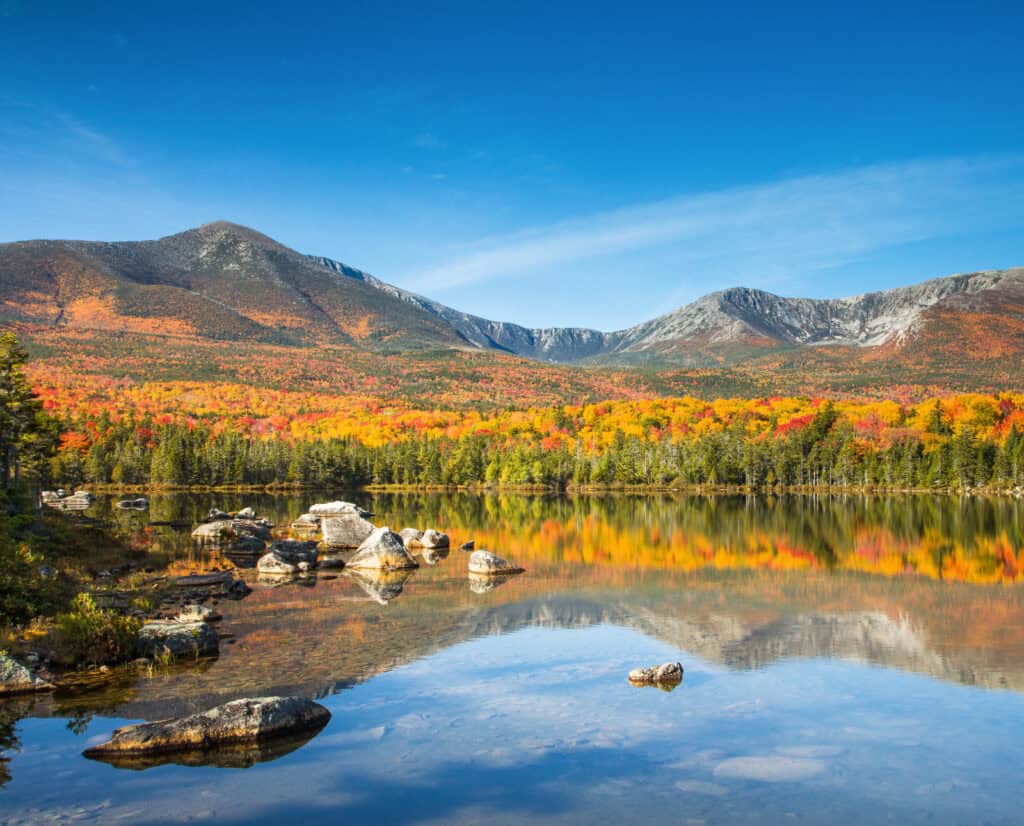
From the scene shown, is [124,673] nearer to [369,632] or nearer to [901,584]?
[369,632]

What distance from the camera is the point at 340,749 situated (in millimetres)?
13398

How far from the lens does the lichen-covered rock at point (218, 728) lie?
42.6 feet

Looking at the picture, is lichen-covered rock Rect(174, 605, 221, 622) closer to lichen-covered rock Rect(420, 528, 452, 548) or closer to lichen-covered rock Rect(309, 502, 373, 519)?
lichen-covered rock Rect(420, 528, 452, 548)

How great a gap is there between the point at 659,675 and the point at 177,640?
11.8 m

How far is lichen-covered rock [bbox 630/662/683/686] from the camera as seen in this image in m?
17.8

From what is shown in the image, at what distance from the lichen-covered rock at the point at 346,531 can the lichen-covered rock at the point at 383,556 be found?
710cm

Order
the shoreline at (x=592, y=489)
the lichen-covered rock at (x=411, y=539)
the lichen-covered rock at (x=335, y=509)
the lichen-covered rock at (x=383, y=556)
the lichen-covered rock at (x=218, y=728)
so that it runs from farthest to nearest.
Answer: the shoreline at (x=592, y=489) → the lichen-covered rock at (x=335, y=509) → the lichen-covered rock at (x=411, y=539) → the lichen-covered rock at (x=383, y=556) → the lichen-covered rock at (x=218, y=728)

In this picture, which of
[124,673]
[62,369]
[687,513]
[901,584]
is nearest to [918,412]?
[687,513]

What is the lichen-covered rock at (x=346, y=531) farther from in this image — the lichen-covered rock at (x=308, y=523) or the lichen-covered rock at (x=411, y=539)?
the lichen-covered rock at (x=308, y=523)

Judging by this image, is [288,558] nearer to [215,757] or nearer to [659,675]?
[659,675]

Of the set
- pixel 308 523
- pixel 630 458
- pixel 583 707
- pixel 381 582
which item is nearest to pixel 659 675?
pixel 583 707

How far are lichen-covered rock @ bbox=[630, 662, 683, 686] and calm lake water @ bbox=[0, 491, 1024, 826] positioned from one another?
283 millimetres

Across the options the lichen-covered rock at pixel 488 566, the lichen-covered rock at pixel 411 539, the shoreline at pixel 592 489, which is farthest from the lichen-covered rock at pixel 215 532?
the shoreline at pixel 592 489

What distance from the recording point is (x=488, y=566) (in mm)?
34812
